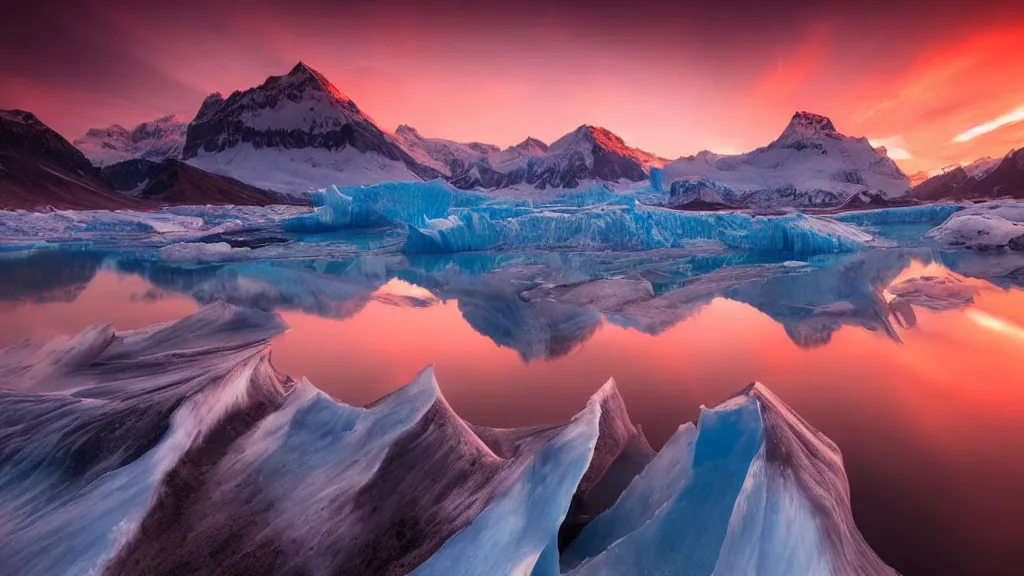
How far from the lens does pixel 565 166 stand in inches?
3681

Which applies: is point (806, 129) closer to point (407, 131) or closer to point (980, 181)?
point (980, 181)

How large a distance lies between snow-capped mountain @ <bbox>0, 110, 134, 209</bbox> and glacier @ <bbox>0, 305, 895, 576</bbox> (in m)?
44.5

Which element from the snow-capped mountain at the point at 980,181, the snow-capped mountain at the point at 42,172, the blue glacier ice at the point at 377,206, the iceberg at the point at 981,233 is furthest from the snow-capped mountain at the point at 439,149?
the iceberg at the point at 981,233

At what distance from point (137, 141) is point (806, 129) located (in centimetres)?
16122

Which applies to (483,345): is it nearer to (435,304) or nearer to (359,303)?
(435,304)

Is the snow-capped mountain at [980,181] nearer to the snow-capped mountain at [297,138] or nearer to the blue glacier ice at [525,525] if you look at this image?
the blue glacier ice at [525,525]

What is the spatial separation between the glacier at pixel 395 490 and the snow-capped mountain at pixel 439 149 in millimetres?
115617

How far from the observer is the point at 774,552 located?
149cm

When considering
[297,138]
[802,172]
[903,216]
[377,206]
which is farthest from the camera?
[297,138]

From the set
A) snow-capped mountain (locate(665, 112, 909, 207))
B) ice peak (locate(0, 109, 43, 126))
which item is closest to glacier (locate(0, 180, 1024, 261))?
snow-capped mountain (locate(665, 112, 909, 207))

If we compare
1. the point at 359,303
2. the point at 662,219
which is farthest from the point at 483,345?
the point at 662,219

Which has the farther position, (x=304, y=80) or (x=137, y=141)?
(x=137, y=141)

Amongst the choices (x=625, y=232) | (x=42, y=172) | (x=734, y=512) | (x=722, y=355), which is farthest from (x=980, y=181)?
(x=42, y=172)

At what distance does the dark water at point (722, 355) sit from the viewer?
231 cm
